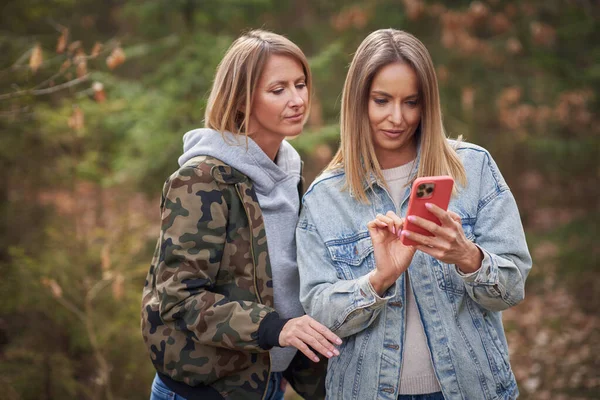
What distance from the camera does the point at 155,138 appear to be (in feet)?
19.3

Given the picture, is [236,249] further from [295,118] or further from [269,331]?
[295,118]

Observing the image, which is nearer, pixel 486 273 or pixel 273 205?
pixel 486 273

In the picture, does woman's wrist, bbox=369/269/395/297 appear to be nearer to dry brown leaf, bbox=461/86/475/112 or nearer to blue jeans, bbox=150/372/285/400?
blue jeans, bbox=150/372/285/400

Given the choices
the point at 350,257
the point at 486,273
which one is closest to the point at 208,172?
the point at 350,257

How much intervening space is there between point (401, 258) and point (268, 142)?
911 mm

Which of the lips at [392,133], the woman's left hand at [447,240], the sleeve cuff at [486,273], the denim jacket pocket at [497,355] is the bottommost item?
the denim jacket pocket at [497,355]

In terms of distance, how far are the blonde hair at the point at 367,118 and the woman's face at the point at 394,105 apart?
23mm

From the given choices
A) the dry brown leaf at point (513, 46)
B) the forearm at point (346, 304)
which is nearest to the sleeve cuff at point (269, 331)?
the forearm at point (346, 304)

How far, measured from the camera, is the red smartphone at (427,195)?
6.63ft

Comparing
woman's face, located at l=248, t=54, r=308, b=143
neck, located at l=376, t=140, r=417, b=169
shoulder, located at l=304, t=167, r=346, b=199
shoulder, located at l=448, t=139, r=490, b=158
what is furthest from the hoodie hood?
shoulder, located at l=448, t=139, r=490, b=158

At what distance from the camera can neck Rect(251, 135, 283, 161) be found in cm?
283

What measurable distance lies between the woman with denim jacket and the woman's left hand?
0.02 metres

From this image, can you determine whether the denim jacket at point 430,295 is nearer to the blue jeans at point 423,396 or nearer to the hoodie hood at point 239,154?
the blue jeans at point 423,396

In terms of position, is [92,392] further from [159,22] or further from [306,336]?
[159,22]
